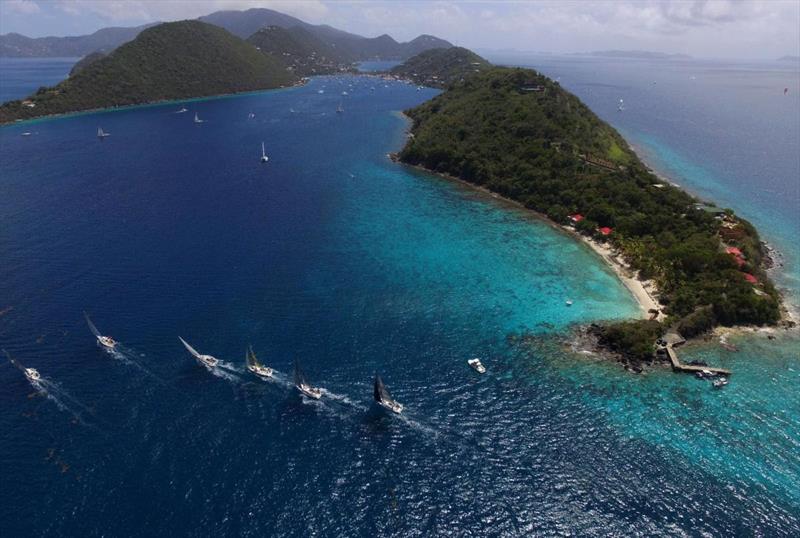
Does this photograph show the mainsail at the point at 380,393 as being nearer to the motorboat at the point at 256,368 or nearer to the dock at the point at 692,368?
the motorboat at the point at 256,368

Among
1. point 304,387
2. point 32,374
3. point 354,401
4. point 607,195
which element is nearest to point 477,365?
point 354,401

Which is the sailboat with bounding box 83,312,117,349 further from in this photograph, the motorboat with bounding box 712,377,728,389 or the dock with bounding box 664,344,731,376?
the motorboat with bounding box 712,377,728,389

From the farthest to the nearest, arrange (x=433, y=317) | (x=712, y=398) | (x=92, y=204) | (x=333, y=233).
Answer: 1. (x=92, y=204)
2. (x=333, y=233)
3. (x=433, y=317)
4. (x=712, y=398)

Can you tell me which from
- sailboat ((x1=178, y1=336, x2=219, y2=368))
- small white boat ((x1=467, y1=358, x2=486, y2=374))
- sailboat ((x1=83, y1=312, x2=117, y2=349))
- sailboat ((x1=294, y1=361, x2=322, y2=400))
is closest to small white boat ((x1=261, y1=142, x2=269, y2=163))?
sailboat ((x1=83, y1=312, x2=117, y2=349))

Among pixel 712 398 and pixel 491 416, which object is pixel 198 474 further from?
pixel 712 398

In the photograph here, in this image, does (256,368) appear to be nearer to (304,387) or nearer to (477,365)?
(304,387)

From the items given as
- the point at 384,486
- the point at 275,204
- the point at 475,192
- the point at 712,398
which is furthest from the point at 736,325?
the point at 275,204
